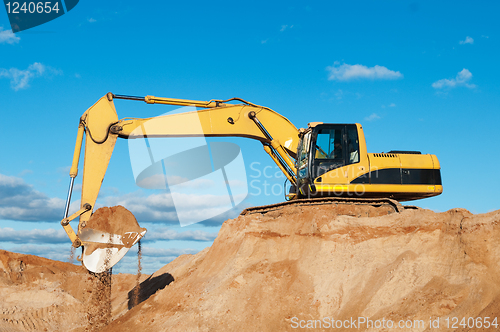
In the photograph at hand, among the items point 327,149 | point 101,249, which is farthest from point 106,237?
point 327,149

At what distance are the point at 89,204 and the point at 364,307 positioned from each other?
7.37 m

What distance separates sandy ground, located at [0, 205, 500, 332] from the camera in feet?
27.9

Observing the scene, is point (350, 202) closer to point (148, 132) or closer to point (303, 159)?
point (303, 159)

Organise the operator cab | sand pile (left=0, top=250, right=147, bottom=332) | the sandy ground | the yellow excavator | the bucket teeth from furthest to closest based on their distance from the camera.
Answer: sand pile (left=0, top=250, right=147, bottom=332), the operator cab, the yellow excavator, the bucket teeth, the sandy ground

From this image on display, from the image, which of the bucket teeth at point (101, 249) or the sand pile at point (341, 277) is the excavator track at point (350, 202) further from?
the bucket teeth at point (101, 249)

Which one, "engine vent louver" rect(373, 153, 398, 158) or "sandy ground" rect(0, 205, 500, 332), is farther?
"engine vent louver" rect(373, 153, 398, 158)

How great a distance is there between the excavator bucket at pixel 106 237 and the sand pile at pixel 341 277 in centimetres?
181

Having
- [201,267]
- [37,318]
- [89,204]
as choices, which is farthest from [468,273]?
[37,318]

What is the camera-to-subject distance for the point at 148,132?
12133 millimetres

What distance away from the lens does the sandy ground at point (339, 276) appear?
8.51 metres

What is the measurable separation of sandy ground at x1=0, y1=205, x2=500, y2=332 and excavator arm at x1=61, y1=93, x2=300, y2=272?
1.97m

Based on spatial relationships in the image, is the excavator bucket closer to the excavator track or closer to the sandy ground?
the sandy ground

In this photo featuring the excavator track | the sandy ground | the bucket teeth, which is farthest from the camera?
the excavator track

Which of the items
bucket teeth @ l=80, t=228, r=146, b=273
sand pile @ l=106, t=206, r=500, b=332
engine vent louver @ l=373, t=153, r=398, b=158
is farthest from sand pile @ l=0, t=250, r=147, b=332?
engine vent louver @ l=373, t=153, r=398, b=158
